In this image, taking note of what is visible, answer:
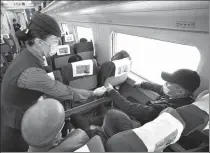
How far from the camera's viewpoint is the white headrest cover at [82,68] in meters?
1.90

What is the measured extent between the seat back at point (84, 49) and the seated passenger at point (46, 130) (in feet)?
10.0

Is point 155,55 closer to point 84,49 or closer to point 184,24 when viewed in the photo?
point 184,24

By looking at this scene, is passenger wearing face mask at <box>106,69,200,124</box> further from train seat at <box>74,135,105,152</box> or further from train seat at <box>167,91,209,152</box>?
train seat at <box>74,135,105,152</box>

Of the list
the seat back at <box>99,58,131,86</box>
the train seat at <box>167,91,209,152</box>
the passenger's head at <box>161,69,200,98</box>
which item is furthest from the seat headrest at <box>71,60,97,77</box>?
the train seat at <box>167,91,209,152</box>

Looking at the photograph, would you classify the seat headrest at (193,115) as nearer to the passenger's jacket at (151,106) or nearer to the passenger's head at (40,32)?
the passenger's jacket at (151,106)

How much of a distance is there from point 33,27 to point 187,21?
4.25ft

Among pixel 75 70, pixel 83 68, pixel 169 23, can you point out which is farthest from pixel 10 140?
pixel 169 23

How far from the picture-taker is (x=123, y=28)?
7.06 ft

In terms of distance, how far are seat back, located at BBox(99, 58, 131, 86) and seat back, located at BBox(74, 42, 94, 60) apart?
5.33ft

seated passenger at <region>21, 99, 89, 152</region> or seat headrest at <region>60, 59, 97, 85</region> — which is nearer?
seated passenger at <region>21, 99, 89, 152</region>

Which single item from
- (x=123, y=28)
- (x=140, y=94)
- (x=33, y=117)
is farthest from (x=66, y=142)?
(x=123, y=28)

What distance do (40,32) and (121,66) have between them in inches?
49.7

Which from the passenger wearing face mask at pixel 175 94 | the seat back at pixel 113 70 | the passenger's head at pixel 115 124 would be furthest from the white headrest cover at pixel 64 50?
the passenger's head at pixel 115 124

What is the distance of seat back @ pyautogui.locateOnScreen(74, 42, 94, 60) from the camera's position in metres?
3.63
